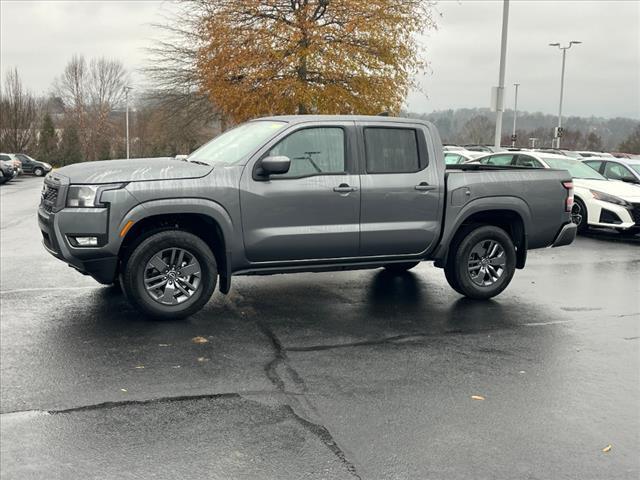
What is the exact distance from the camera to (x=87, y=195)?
245 inches

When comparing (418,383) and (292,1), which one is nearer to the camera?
(418,383)

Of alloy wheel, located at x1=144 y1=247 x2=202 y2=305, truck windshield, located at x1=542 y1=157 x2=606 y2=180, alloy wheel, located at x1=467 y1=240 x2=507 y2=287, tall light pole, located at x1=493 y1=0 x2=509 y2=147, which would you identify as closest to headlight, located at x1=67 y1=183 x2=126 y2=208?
alloy wheel, located at x1=144 y1=247 x2=202 y2=305

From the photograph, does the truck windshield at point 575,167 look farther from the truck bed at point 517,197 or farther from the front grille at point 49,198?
the front grille at point 49,198

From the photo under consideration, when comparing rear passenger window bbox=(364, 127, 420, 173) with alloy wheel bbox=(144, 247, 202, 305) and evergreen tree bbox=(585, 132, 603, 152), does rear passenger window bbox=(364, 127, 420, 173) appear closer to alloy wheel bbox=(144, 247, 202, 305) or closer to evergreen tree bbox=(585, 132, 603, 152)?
alloy wheel bbox=(144, 247, 202, 305)

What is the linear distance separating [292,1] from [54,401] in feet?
64.5

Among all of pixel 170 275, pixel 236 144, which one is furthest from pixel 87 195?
pixel 236 144

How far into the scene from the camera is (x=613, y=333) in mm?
6746

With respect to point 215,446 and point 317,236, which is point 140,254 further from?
point 215,446

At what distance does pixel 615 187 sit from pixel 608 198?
424 mm

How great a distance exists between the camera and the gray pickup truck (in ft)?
20.8

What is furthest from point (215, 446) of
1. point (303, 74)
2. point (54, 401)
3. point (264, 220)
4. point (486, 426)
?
point (303, 74)

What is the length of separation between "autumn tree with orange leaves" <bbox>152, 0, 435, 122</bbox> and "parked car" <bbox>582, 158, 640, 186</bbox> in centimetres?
767

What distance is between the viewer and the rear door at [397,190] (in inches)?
281

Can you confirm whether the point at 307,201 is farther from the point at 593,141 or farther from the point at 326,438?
the point at 593,141
